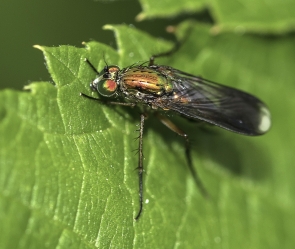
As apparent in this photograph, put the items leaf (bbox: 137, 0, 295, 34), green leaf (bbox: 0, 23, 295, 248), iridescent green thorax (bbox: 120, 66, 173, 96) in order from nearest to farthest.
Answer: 1. green leaf (bbox: 0, 23, 295, 248)
2. iridescent green thorax (bbox: 120, 66, 173, 96)
3. leaf (bbox: 137, 0, 295, 34)

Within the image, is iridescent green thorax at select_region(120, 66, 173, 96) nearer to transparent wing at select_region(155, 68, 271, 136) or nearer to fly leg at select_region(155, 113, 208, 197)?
transparent wing at select_region(155, 68, 271, 136)

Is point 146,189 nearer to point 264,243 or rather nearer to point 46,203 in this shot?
point 46,203

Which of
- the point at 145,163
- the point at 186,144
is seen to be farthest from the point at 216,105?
the point at 145,163

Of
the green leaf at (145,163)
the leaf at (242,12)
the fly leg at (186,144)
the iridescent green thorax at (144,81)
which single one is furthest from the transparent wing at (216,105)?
the leaf at (242,12)

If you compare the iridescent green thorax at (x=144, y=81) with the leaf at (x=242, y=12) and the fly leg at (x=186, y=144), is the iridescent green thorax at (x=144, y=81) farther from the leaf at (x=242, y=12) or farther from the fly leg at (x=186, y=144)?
the leaf at (x=242, y=12)

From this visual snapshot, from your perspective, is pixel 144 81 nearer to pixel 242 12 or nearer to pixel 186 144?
pixel 186 144

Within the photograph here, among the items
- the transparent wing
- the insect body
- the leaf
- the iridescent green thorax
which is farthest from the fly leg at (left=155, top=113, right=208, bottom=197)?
the leaf
